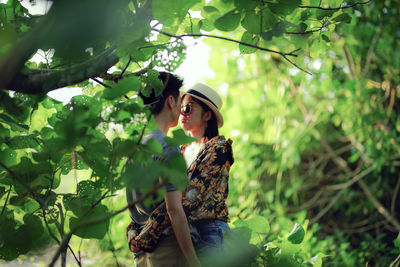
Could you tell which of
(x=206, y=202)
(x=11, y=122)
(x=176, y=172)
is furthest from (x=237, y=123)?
(x=176, y=172)

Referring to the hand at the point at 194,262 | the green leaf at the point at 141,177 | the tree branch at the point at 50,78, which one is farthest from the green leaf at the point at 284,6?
the hand at the point at 194,262

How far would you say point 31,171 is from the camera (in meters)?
1.19

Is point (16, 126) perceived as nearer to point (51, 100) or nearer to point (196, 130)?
point (51, 100)

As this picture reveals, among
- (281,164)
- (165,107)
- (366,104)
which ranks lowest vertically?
(165,107)

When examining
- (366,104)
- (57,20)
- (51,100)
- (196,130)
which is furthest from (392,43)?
(57,20)

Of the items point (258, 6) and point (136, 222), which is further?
point (136, 222)

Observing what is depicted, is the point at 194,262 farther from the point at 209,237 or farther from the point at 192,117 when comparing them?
the point at 192,117

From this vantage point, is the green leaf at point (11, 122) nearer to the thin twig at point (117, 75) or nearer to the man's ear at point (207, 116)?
the thin twig at point (117, 75)

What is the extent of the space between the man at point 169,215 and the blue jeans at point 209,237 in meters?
0.08

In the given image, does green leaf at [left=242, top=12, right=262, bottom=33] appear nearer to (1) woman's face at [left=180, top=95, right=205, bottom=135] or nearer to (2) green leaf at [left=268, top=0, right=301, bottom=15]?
(2) green leaf at [left=268, top=0, right=301, bottom=15]

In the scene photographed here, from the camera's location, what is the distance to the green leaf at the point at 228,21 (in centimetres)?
120

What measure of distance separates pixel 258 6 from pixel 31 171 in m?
0.85

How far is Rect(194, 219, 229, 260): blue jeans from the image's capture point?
183 cm

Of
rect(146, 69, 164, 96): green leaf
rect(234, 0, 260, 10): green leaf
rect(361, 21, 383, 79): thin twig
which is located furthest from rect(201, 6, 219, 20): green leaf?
rect(361, 21, 383, 79): thin twig
